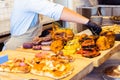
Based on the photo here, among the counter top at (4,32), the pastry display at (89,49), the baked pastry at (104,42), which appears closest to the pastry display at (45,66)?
the pastry display at (89,49)

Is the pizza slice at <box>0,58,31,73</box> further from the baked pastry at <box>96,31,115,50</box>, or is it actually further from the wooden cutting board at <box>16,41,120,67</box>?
the baked pastry at <box>96,31,115,50</box>

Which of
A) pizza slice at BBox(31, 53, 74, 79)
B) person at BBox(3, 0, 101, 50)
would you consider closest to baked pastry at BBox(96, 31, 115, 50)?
person at BBox(3, 0, 101, 50)

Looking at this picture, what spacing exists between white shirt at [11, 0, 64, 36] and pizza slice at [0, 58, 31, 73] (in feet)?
1.42

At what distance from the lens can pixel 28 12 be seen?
142cm

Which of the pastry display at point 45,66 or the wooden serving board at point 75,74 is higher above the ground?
the pastry display at point 45,66

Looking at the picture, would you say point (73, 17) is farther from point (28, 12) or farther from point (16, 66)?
point (16, 66)

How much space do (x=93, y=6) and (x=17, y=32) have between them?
1838 millimetres

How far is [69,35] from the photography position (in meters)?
1.21

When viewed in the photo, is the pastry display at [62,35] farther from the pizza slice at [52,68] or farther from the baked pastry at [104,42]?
the pizza slice at [52,68]

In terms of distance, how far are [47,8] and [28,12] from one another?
18cm

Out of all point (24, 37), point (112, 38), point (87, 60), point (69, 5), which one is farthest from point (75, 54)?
point (69, 5)

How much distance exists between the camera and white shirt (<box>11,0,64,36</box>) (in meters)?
1.28

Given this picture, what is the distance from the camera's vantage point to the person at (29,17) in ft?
4.17

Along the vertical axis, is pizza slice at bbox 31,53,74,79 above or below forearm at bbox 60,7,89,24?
below
